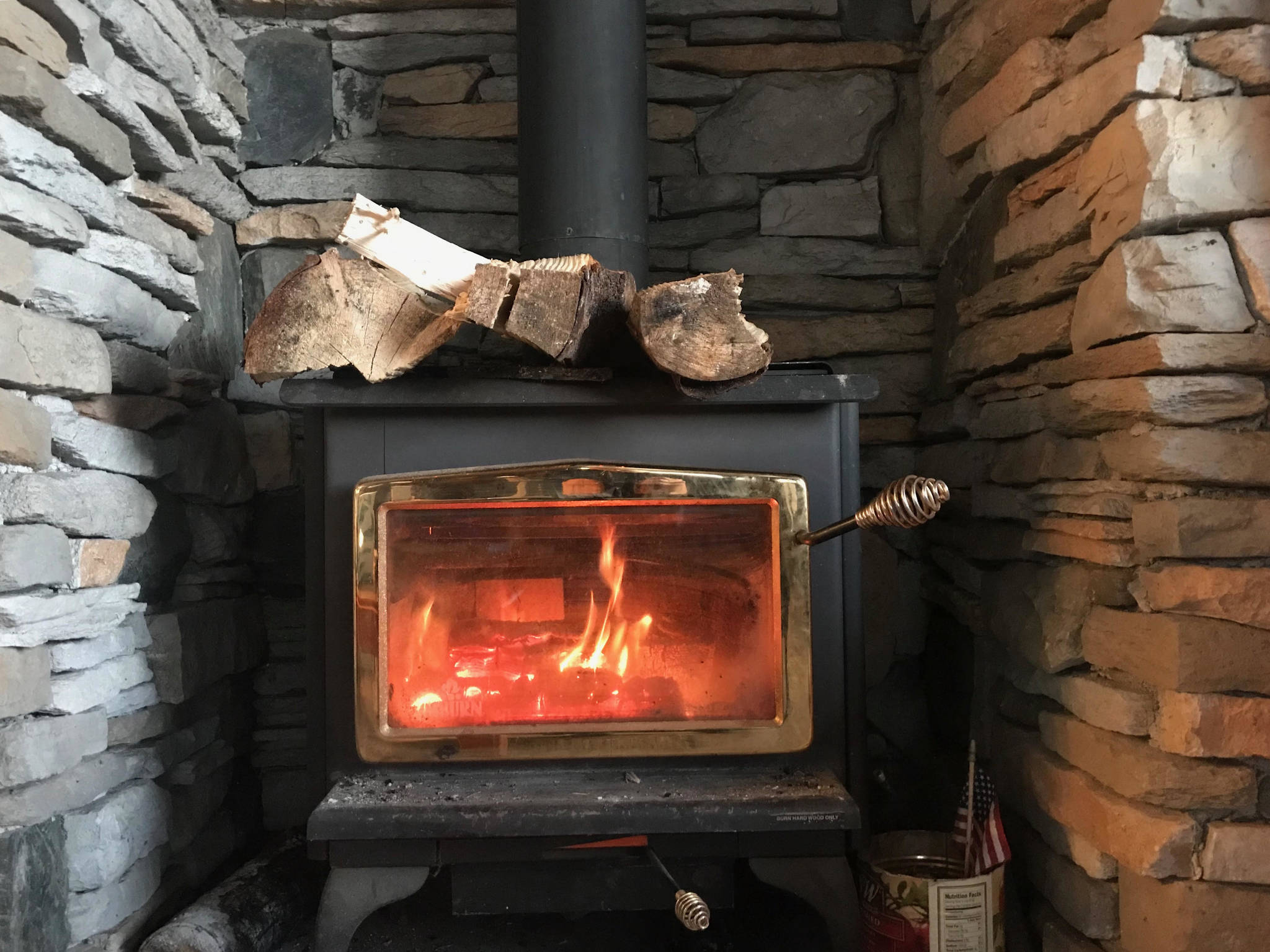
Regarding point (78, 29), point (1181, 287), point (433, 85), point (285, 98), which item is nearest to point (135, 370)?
point (78, 29)

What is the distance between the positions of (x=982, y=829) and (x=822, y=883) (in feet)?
0.87

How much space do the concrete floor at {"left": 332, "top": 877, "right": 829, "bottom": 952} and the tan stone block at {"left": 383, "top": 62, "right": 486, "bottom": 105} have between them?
4.61 feet

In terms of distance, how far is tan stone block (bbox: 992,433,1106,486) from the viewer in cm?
132

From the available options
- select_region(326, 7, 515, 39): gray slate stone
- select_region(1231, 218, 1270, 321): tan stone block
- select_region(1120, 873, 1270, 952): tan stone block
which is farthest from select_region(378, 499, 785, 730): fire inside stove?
select_region(326, 7, 515, 39): gray slate stone

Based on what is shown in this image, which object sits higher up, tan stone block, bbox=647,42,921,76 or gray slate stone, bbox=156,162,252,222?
tan stone block, bbox=647,42,921,76

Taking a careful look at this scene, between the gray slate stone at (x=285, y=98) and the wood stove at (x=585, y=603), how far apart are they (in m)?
0.78

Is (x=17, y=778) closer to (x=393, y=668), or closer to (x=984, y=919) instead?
(x=393, y=668)

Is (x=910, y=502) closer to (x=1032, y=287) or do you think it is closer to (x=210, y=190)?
(x=1032, y=287)

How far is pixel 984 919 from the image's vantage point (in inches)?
50.3

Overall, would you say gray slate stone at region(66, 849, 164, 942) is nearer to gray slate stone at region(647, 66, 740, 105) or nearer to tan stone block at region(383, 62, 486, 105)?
tan stone block at region(383, 62, 486, 105)

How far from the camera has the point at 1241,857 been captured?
116cm

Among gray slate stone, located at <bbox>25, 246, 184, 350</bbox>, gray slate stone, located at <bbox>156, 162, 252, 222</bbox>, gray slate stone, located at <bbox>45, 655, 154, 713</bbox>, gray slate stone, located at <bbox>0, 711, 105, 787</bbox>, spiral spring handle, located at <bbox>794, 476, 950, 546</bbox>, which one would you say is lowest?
gray slate stone, located at <bbox>0, 711, 105, 787</bbox>

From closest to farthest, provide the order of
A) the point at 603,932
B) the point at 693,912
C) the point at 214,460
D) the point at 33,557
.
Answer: the point at 693,912, the point at 33,557, the point at 603,932, the point at 214,460

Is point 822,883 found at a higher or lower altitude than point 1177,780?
lower
